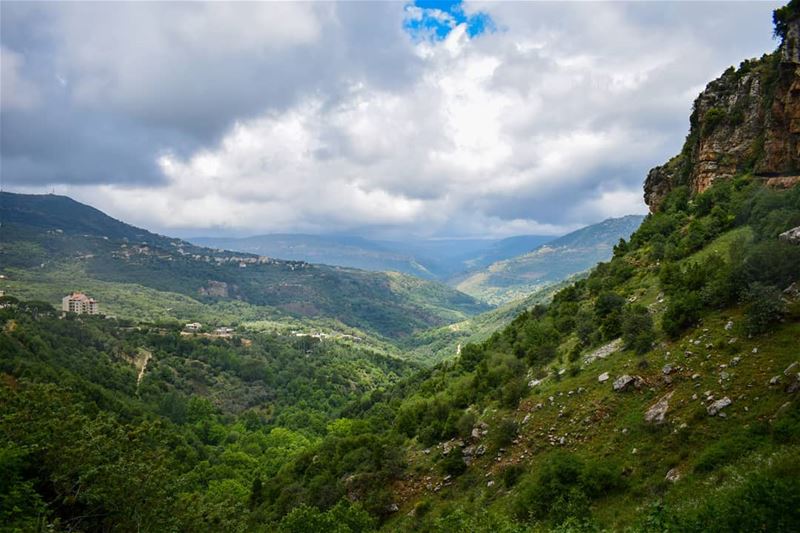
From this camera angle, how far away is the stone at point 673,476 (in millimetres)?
21000

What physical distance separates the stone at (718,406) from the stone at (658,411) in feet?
8.18

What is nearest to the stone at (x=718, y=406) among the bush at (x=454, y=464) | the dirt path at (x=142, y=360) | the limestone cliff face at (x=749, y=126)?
the bush at (x=454, y=464)

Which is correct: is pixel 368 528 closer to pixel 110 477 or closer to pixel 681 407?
pixel 110 477

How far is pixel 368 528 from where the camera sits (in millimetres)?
31938

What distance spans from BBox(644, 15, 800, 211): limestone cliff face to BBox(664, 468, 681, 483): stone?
39000 millimetres

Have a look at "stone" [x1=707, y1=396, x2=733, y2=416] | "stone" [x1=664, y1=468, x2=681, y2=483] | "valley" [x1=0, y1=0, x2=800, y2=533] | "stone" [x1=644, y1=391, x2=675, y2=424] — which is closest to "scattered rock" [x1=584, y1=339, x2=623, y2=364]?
"valley" [x1=0, y1=0, x2=800, y2=533]

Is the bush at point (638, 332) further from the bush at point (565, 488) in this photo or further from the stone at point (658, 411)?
the bush at point (565, 488)

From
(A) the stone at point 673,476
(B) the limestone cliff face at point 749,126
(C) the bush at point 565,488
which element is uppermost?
(B) the limestone cliff face at point 749,126

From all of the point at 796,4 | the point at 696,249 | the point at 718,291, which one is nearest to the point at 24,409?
the point at 718,291

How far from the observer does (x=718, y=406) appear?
23.3 m

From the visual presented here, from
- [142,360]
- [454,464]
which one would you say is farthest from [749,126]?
[142,360]

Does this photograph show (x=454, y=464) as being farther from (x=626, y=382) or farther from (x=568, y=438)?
(x=626, y=382)

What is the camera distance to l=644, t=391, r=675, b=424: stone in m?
25.5

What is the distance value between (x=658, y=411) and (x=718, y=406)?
11.0 ft
